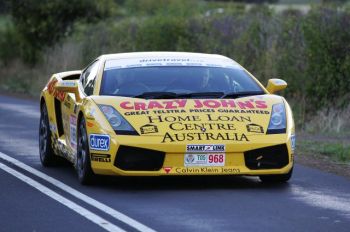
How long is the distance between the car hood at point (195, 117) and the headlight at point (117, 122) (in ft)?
0.13

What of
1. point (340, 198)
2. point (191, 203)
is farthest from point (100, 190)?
point (340, 198)

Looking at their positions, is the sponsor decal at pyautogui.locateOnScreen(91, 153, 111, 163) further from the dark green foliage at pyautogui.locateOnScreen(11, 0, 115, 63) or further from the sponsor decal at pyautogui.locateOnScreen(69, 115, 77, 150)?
the dark green foliage at pyautogui.locateOnScreen(11, 0, 115, 63)

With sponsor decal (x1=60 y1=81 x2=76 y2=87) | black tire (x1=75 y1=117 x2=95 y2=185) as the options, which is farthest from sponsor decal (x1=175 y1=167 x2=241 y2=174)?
sponsor decal (x1=60 y1=81 x2=76 y2=87)

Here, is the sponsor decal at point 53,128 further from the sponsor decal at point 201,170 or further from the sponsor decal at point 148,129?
the sponsor decal at point 201,170

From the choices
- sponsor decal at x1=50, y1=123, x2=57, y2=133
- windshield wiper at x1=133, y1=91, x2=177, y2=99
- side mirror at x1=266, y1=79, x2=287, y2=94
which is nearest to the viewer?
windshield wiper at x1=133, y1=91, x2=177, y2=99

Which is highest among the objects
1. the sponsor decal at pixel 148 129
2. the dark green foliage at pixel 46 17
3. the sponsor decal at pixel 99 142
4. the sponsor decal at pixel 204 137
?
the sponsor decal at pixel 148 129

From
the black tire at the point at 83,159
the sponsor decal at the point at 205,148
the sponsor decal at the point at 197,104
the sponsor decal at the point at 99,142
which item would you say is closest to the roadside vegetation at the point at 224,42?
the sponsor decal at the point at 197,104

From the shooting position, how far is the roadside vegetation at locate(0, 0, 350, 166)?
870 inches

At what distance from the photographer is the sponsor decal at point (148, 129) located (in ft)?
37.9

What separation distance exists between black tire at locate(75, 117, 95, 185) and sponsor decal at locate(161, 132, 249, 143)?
2.68 ft

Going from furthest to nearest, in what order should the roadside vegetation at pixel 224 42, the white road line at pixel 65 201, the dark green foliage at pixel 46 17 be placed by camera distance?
the dark green foliage at pixel 46 17 < the roadside vegetation at pixel 224 42 < the white road line at pixel 65 201

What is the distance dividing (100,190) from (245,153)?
1.35 metres

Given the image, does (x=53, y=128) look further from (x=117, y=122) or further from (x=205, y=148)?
(x=205, y=148)

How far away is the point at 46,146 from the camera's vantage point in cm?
1406
